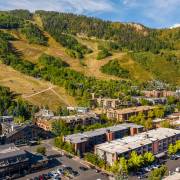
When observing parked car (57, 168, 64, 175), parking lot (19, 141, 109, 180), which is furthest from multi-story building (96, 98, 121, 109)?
parked car (57, 168, 64, 175)

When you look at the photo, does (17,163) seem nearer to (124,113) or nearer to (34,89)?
(124,113)

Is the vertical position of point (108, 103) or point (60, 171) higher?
point (108, 103)

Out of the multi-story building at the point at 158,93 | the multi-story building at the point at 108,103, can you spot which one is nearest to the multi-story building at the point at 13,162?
the multi-story building at the point at 108,103

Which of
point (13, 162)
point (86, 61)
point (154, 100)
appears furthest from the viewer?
point (86, 61)

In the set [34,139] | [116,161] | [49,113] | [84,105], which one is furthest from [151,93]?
[116,161]

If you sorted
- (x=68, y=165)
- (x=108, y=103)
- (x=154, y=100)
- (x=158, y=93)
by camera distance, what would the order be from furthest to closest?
(x=158, y=93)
(x=154, y=100)
(x=108, y=103)
(x=68, y=165)

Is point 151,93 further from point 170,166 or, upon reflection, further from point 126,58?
point 170,166

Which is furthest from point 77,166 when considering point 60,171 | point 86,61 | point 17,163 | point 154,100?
point 86,61

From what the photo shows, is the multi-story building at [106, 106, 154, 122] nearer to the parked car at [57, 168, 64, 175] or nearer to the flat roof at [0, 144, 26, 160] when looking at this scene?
the parked car at [57, 168, 64, 175]

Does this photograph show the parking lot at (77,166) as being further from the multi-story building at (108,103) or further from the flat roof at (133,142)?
the multi-story building at (108,103)
